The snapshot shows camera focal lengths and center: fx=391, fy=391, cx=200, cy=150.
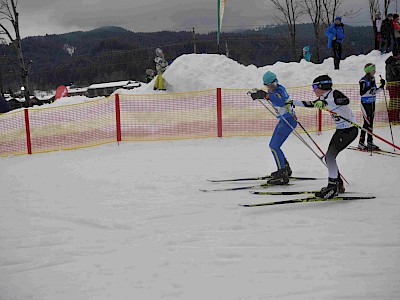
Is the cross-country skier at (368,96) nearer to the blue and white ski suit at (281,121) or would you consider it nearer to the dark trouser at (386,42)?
the blue and white ski suit at (281,121)

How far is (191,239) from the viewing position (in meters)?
4.57

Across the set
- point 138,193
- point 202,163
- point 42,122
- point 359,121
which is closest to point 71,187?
point 138,193

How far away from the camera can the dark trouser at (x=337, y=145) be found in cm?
575

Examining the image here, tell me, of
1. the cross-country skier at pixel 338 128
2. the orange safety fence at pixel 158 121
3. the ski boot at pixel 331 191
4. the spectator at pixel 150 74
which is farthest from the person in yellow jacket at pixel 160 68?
the ski boot at pixel 331 191

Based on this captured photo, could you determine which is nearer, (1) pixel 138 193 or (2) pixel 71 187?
(1) pixel 138 193

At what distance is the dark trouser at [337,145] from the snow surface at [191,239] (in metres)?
0.52

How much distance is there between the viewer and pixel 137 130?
42.3 ft

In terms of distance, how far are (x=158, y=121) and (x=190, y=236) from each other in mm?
9018

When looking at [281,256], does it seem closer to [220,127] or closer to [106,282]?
[106,282]

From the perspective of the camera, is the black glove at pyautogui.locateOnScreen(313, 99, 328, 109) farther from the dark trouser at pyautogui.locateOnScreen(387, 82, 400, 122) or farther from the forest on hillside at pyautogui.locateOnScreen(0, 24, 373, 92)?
the forest on hillside at pyautogui.locateOnScreen(0, 24, 373, 92)

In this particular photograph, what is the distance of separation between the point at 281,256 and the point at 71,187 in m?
4.67

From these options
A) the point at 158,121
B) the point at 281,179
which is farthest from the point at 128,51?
the point at 281,179

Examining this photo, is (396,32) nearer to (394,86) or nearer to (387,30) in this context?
(387,30)

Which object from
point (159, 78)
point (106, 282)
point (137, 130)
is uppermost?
point (159, 78)
